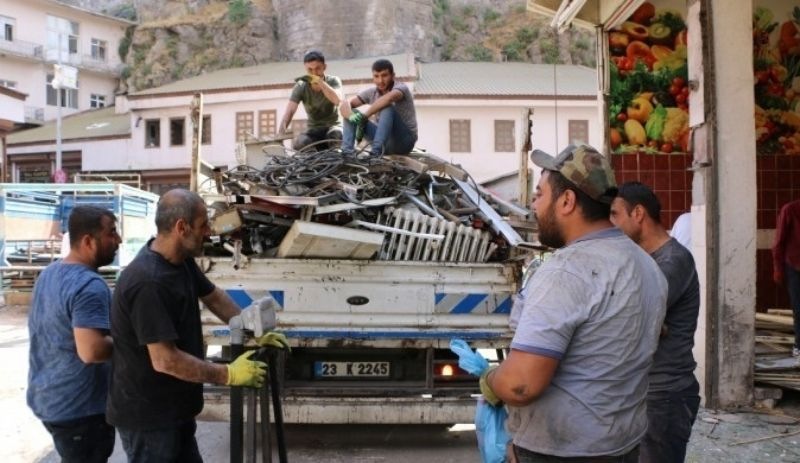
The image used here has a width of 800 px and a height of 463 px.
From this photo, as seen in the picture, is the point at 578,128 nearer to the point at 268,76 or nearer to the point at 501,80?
the point at 501,80

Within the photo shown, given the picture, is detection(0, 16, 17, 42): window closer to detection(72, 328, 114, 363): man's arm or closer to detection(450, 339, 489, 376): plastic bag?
detection(72, 328, 114, 363): man's arm

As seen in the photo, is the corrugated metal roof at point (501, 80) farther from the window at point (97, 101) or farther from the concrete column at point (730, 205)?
the window at point (97, 101)

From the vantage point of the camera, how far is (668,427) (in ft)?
9.45

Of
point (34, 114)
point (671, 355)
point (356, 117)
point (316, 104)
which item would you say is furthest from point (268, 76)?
point (671, 355)

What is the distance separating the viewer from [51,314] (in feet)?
9.91

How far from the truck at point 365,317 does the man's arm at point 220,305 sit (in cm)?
121

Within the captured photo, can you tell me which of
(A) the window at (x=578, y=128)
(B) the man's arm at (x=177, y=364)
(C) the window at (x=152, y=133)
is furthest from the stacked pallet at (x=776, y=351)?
(C) the window at (x=152, y=133)

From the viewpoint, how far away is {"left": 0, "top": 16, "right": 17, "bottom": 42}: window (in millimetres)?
40906

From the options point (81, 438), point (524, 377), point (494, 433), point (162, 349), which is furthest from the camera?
point (81, 438)

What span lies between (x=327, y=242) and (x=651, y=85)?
4.76 m

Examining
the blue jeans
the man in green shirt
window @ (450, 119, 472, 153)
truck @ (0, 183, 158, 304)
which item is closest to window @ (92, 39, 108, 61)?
window @ (450, 119, 472, 153)

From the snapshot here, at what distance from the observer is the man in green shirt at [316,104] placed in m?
7.25

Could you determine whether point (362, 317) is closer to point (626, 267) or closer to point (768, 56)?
point (626, 267)

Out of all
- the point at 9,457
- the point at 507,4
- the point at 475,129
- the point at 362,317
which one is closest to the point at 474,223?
the point at 362,317
